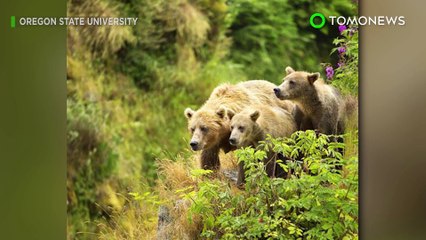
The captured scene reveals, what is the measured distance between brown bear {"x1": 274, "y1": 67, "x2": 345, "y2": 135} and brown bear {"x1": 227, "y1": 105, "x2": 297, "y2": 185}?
0.38ft

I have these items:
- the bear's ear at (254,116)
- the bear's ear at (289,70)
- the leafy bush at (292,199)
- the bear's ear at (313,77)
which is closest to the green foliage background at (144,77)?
the bear's ear at (289,70)

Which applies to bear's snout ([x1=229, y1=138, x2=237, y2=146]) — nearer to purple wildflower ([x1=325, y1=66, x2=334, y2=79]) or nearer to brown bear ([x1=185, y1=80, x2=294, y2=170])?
brown bear ([x1=185, y1=80, x2=294, y2=170])

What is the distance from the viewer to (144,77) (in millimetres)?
4668

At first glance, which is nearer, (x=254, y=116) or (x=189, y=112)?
(x=254, y=116)

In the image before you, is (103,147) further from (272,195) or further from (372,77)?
(372,77)

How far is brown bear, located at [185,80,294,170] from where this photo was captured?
4.47 metres

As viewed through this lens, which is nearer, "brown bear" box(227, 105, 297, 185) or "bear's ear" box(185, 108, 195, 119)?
"brown bear" box(227, 105, 297, 185)

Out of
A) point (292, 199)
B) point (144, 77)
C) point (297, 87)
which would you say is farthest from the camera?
point (144, 77)

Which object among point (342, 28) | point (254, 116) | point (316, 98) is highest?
point (342, 28)

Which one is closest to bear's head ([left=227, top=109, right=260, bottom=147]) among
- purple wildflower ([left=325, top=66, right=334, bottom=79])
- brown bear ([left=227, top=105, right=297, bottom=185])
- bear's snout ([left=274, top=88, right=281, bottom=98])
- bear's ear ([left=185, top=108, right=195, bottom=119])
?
brown bear ([left=227, top=105, right=297, bottom=185])

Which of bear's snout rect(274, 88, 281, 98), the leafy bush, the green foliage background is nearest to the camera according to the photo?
the leafy bush

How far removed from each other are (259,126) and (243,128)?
106mm

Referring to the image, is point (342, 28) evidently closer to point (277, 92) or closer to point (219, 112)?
point (277, 92)

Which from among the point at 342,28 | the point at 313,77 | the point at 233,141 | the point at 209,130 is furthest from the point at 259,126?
the point at 342,28
